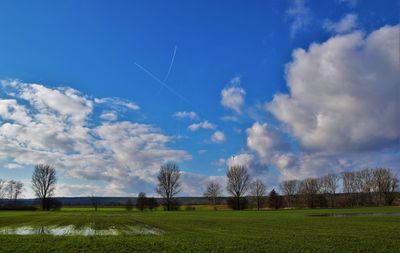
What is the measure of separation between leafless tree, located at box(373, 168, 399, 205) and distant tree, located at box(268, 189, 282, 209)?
41.4 m

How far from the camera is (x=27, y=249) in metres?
19.0

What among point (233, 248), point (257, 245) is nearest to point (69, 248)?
point (233, 248)

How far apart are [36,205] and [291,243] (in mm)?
129039

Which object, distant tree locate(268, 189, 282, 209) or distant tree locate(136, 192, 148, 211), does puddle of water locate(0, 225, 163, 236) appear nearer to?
distant tree locate(136, 192, 148, 211)

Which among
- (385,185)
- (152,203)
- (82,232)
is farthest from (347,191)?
(82,232)

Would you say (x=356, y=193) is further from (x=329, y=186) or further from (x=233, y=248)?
(x=233, y=248)

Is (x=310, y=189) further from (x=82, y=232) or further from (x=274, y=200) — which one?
(x=82, y=232)

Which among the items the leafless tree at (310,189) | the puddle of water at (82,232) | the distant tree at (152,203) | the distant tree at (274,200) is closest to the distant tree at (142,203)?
the distant tree at (152,203)

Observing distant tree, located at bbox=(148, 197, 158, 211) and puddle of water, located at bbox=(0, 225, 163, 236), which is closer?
puddle of water, located at bbox=(0, 225, 163, 236)

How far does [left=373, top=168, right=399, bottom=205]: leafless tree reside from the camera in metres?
143

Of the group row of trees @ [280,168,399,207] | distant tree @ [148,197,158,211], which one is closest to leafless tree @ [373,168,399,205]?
row of trees @ [280,168,399,207]

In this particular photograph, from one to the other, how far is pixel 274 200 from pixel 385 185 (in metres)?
51.7

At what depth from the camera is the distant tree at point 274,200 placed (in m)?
131

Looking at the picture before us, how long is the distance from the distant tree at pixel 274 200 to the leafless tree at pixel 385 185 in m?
41.4
